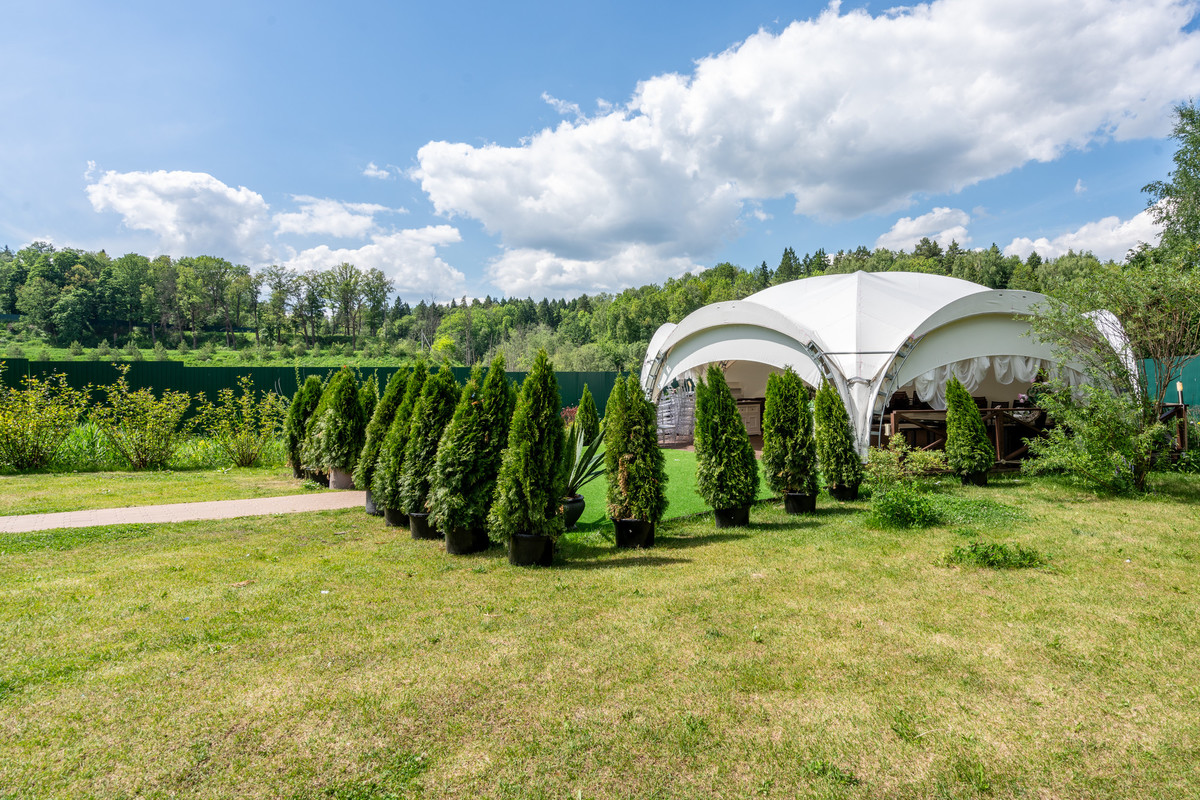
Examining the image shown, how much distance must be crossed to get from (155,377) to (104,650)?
43.2 ft

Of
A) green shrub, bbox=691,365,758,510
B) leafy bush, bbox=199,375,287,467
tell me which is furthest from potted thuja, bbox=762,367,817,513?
leafy bush, bbox=199,375,287,467

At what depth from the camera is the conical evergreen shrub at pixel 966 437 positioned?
8641mm

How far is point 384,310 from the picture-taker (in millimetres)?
64312

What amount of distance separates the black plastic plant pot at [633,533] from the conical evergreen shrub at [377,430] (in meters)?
2.96

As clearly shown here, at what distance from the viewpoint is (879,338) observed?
10.1 meters

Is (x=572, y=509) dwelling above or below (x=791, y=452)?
below

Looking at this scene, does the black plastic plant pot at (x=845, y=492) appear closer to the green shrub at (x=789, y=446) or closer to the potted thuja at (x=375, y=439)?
the green shrub at (x=789, y=446)

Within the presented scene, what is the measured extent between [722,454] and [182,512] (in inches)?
241

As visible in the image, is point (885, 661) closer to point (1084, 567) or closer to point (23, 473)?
point (1084, 567)

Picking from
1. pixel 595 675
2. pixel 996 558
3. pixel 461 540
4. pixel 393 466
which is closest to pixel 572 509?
pixel 461 540

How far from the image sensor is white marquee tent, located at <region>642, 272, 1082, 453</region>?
970cm

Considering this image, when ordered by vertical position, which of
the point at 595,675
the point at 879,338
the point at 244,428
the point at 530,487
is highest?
the point at 879,338

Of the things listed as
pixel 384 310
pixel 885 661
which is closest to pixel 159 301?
pixel 384 310

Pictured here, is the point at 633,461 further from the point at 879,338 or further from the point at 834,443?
the point at 879,338
